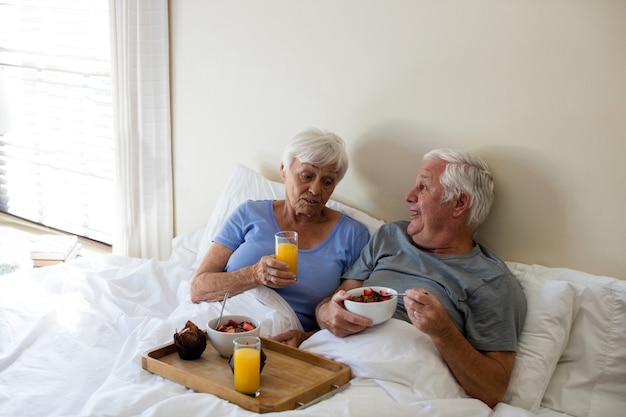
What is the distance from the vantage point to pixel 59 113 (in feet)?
14.0

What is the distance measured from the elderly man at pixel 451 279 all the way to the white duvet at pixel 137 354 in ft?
0.28

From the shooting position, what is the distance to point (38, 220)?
14.9ft

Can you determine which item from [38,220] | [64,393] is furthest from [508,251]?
[38,220]

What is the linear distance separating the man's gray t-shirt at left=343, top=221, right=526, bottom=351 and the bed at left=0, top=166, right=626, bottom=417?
0.09 meters

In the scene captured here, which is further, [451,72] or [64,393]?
[451,72]

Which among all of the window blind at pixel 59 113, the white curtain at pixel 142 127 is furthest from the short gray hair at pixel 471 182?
the window blind at pixel 59 113

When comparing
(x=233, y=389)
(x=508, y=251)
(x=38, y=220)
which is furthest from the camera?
(x=38, y=220)

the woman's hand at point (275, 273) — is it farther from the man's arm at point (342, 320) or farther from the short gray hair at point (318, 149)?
the short gray hair at point (318, 149)

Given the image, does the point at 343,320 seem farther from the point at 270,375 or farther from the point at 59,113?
the point at 59,113

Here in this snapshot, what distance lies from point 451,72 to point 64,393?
1.64 meters

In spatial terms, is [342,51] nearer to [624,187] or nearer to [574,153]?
[574,153]

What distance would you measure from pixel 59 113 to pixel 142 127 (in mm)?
969

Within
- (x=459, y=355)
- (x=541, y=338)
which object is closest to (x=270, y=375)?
(x=459, y=355)

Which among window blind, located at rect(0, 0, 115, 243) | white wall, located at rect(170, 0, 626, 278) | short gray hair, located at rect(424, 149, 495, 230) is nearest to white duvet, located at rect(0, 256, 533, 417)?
short gray hair, located at rect(424, 149, 495, 230)
